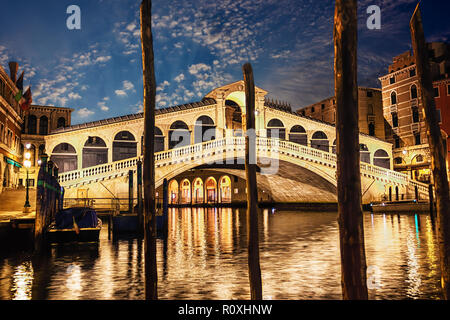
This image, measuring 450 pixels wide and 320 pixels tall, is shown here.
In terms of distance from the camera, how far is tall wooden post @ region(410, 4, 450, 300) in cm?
466

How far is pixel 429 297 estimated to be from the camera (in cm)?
500

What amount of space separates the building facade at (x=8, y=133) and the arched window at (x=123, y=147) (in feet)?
19.7

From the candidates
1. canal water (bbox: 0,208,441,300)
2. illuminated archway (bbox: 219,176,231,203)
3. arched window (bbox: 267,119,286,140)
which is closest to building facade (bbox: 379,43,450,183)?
arched window (bbox: 267,119,286,140)

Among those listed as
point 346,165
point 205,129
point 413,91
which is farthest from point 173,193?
point 346,165

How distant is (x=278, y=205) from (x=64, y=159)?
17.9m

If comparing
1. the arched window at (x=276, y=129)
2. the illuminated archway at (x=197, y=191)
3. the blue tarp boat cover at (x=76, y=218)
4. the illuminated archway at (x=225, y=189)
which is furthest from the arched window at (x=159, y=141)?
the blue tarp boat cover at (x=76, y=218)

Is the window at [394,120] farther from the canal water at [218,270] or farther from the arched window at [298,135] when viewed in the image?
the canal water at [218,270]

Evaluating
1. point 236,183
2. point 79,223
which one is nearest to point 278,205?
point 236,183

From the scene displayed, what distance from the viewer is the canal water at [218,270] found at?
5.45 m

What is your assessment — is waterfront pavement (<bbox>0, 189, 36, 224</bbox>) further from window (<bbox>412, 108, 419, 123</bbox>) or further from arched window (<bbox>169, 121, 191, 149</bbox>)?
window (<bbox>412, 108, 419, 123</bbox>)

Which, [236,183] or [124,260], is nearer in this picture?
[124,260]

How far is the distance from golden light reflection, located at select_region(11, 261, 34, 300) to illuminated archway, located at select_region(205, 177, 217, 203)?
3160 cm

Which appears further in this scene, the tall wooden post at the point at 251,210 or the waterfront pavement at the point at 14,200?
the waterfront pavement at the point at 14,200
